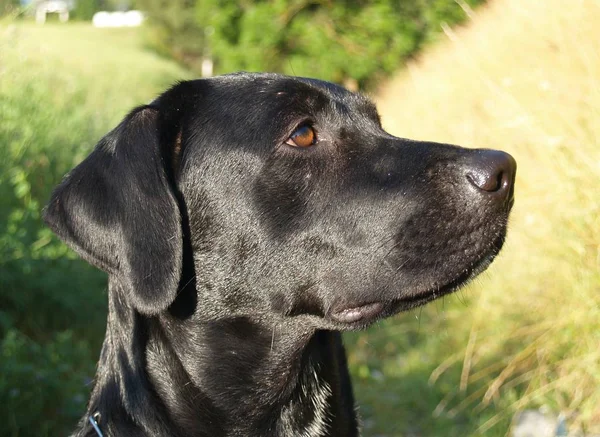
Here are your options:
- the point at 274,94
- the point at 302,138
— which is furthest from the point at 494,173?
the point at 274,94

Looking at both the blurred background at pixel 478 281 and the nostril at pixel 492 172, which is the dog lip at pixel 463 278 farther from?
the blurred background at pixel 478 281

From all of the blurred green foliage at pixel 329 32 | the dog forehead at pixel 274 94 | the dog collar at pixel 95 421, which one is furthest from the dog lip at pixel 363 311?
the blurred green foliage at pixel 329 32

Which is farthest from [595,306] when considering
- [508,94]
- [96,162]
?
[96,162]

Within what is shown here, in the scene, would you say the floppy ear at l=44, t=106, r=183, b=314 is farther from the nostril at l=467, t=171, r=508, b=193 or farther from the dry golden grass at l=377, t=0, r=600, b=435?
the dry golden grass at l=377, t=0, r=600, b=435

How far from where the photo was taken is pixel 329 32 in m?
15.4

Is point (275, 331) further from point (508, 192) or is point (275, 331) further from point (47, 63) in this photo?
point (47, 63)

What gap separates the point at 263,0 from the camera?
15.6 meters

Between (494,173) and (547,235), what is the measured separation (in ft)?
7.81

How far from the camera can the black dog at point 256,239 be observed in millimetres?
2631

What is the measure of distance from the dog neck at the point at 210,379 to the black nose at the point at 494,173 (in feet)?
2.90

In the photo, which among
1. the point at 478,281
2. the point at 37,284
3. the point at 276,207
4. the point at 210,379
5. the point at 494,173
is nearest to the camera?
the point at 494,173

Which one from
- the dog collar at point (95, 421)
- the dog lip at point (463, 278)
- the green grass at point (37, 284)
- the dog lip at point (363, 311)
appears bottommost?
the green grass at point (37, 284)

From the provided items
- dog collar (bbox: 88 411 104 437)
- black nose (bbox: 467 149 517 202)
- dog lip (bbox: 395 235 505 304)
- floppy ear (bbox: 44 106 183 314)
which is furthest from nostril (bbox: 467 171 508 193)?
dog collar (bbox: 88 411 104 437)

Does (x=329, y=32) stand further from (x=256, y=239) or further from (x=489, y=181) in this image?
(x=489, y=181)
